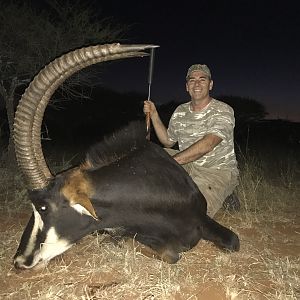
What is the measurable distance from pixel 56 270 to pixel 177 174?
111cm

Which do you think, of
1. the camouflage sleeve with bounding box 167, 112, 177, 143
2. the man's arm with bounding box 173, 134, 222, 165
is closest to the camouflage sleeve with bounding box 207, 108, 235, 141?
the man's arm with bounding box 173, 134, 222, 165

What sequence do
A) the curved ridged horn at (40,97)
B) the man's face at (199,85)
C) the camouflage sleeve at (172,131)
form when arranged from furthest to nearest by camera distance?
the camouflage sleeve at (172,131) → the man's face at (199,85) → the curved ridged horn at (40,97)

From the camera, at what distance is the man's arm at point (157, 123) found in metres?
4.13

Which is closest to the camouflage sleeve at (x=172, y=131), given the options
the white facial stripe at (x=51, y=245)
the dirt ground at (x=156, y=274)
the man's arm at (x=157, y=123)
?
the man's arm at (x=157, y=123)

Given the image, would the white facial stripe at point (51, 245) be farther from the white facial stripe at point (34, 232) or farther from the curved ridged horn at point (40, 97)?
the curved ridged horn at point (40, 97)

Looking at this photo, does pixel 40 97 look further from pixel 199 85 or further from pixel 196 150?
pixel 199 85

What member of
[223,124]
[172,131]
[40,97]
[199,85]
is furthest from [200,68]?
[40,97]

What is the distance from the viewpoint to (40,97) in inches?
102

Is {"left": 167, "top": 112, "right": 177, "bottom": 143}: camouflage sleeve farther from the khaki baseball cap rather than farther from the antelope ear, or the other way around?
the antelope ear

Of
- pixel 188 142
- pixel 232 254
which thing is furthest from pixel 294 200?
pixel 232 254

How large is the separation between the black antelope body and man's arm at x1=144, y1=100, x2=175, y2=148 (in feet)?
3.02

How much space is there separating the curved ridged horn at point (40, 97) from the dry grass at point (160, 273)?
0.66 metres

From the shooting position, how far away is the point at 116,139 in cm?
310

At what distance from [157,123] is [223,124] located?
77cm
